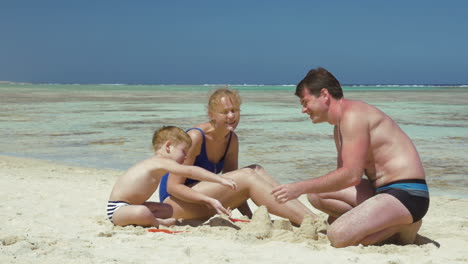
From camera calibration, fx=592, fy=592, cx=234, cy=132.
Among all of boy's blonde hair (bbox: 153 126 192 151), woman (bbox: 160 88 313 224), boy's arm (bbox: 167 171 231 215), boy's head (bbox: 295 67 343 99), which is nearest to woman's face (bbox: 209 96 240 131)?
woman (bbox: 160 88 313 224)

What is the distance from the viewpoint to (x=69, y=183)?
6.70 m

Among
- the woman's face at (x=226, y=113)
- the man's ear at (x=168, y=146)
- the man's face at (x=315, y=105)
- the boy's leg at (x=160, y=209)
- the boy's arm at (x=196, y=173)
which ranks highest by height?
the man's face at (x=315, y=105)

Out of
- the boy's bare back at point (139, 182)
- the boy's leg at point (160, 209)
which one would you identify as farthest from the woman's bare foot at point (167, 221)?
the boy's bare back at point (139, 182)

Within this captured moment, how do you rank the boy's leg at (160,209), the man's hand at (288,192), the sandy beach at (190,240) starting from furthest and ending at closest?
the boy's leg at (160,209)
the man's hand at (288,192)
the sandy beach at (190,240)

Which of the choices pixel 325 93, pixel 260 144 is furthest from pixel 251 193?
pixel 260 144

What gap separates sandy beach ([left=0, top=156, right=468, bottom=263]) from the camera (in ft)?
11.9

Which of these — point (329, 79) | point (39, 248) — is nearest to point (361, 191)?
point (329, 79)

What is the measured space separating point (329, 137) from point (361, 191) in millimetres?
7285

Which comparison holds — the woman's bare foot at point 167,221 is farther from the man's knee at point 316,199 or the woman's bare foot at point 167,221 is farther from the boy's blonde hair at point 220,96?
the man's knee at point 316,199

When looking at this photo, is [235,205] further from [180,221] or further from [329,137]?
[329,137]

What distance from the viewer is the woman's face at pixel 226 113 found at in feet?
15.5

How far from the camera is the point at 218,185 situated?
4.74 meters

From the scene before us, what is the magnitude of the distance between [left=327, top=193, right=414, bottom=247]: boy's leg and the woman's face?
1235 millimetres

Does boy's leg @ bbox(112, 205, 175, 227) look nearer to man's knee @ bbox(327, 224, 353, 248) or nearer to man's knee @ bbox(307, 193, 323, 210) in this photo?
man's knee @ bbox(307, 193, 323, 210)
